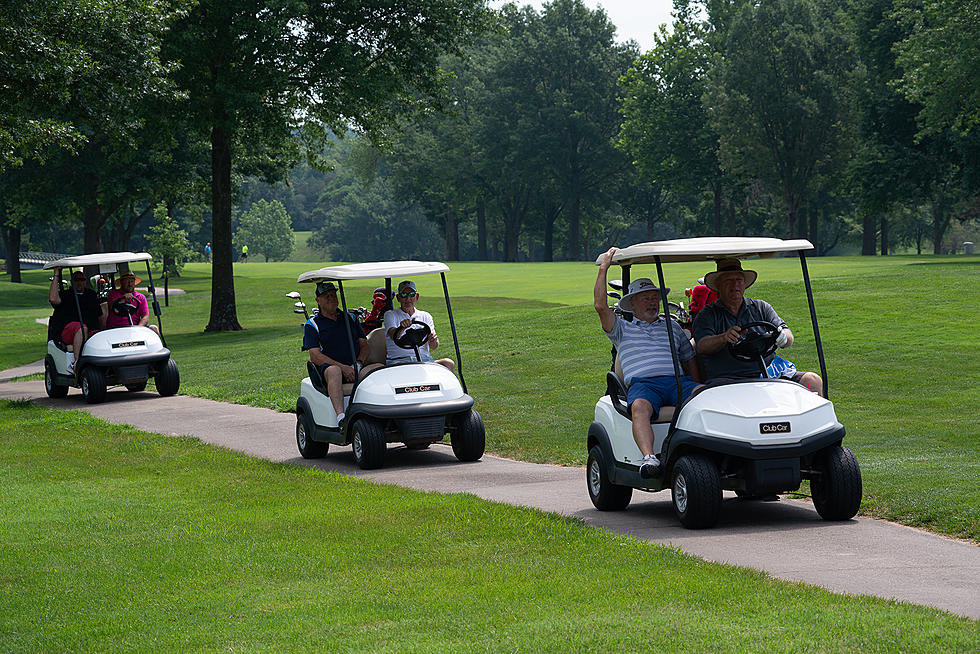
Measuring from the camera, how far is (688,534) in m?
7.98

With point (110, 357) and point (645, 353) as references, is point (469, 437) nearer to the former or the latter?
point (645, 353)

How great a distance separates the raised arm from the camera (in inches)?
340

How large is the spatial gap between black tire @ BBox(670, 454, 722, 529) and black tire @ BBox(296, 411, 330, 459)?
5404mm

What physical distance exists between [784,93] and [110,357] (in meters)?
50.3

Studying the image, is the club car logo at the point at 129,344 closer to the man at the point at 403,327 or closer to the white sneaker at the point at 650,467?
the man at the point at 403,327

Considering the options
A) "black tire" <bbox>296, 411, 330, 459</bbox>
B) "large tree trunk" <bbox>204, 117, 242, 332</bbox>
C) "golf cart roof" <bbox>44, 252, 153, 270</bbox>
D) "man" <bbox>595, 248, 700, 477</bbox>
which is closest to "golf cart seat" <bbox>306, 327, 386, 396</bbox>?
"black tire" <bbox>296, 411, 330, 459</bbox>

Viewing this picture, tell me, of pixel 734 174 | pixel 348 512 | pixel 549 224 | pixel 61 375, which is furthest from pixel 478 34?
pixel 549 224

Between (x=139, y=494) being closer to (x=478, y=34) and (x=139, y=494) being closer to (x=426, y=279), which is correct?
(x=478, y=34)

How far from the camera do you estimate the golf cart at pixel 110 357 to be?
18.6 metres

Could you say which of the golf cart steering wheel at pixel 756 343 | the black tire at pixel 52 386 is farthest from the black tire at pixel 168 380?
the golf cart steering wheel at pixel 756 343

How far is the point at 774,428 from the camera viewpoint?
8.05 metres

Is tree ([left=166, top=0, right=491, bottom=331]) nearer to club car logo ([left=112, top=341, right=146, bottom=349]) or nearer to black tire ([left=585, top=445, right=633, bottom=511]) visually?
club car logo ([left=112, top=341, right=146, bottom=349])

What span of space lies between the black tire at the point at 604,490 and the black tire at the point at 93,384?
37.2 ft

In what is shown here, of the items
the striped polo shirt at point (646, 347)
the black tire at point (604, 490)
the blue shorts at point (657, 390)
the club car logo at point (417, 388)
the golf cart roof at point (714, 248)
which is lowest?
the black tire at point (604, 490)
